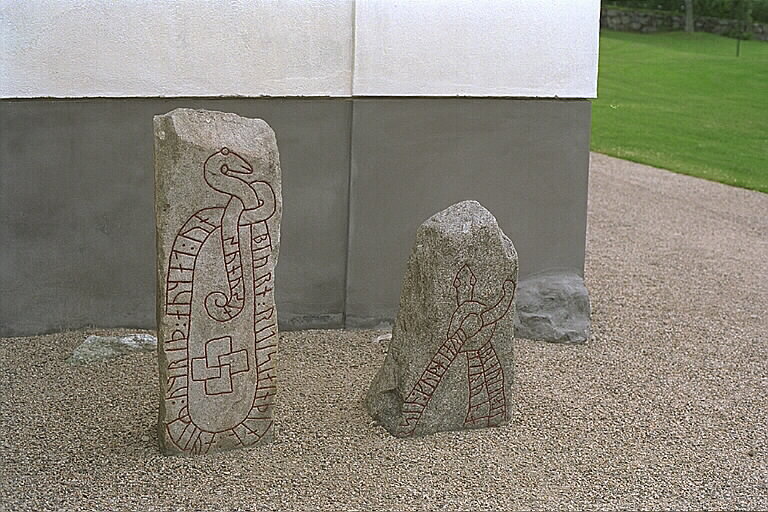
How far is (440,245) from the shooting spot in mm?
4566

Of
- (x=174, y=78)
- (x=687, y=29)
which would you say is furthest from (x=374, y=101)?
(x=687, y=29)

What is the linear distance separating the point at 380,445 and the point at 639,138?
12766 millimetres

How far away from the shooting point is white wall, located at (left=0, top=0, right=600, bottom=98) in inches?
221

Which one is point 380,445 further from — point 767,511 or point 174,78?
point 174,78

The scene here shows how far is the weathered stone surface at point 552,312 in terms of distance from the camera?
20.6 ft

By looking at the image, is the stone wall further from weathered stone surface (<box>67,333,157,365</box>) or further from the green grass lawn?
weathered stone surface (<box>67,333,157,365</box>)

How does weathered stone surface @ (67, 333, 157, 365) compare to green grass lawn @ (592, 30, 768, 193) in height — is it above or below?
below

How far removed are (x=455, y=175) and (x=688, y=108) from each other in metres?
13.6

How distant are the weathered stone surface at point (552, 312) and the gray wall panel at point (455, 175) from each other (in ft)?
0.54

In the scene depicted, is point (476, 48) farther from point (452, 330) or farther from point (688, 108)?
point (688, 108)

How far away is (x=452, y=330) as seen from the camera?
4.66 meters

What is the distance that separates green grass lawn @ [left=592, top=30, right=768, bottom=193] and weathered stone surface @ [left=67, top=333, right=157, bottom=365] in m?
7.42

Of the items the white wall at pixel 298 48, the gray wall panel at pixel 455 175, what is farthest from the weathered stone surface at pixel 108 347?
the white wall at pixel 298 48

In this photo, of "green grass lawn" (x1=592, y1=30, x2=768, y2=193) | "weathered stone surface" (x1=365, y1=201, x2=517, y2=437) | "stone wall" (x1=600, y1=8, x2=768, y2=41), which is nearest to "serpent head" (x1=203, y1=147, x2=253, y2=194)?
"weathered stone surface" (x1=365, y1=201, x2=517, y2=437)
